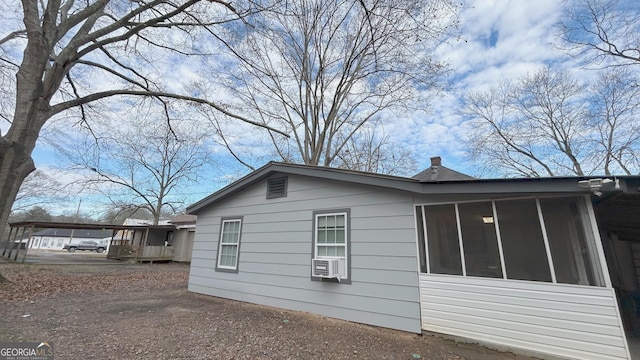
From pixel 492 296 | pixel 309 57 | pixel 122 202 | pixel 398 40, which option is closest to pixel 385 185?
pixel 492 296

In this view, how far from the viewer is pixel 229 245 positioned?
24.5 feet

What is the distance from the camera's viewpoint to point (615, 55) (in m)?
11.7

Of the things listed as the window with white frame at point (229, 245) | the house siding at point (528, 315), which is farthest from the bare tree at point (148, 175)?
the house siding at point (528, 315)

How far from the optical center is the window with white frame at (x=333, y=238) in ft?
17.8

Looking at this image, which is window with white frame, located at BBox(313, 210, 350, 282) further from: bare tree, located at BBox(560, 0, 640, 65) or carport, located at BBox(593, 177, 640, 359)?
bare tree, located at BBox(560, 0, 640, 65)

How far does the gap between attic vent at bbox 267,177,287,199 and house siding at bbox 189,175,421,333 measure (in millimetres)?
128

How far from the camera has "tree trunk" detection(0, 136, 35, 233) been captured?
635 cm

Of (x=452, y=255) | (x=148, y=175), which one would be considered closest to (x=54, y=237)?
(x=148, y=175)

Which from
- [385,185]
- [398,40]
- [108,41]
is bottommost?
[385,185]

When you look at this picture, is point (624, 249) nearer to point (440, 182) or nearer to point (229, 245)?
point (440, 182)

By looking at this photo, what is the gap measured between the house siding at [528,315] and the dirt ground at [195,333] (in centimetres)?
29

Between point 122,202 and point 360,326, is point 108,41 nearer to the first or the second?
point 360,326

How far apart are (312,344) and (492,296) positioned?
2899mm

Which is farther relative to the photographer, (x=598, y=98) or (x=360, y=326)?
(x=598, y=98)
